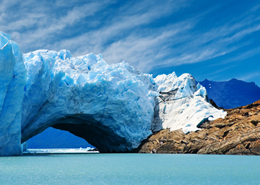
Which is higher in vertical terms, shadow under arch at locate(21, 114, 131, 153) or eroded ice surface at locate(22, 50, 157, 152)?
eroded ice surface at locate(22, 50, 157, 152)

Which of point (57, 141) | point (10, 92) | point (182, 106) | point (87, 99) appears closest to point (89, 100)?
point (87, 99)

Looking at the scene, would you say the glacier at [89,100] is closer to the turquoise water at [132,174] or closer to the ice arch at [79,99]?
the ice arch at [79,99]

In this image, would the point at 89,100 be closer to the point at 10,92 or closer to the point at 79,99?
the point at 79,99

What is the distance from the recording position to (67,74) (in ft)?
78.4

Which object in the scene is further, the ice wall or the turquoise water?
the ice wall

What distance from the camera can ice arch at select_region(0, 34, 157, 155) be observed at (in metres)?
18.7

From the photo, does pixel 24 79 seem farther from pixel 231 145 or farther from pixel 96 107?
pixel 231 145

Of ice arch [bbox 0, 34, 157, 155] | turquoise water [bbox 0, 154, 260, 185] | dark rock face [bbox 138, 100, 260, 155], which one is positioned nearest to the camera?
turquoise water [bbox 0, 154, 260, 185]

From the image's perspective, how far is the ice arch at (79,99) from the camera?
738 inches

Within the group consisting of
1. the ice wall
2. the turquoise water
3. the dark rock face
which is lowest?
the turquoise water

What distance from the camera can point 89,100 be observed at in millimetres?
24812

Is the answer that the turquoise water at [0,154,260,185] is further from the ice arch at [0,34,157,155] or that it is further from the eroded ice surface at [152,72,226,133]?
the eroded ice surface at [152,72,226,133]

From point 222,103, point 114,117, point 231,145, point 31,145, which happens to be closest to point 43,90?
point 114,117

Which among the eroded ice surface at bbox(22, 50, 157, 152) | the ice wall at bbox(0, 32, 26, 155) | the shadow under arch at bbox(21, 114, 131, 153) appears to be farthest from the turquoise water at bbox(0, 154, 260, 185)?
the shadow under arch at bbox(21, 114, 131, 153)
